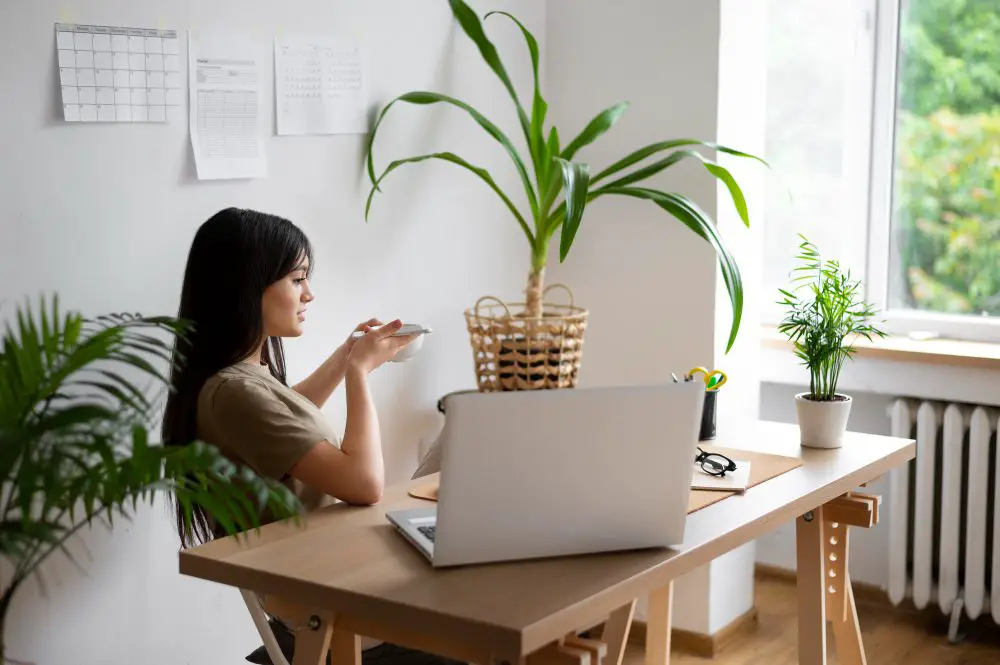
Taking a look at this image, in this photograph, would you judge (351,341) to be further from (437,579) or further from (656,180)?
(656,180)

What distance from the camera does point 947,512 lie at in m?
3.27

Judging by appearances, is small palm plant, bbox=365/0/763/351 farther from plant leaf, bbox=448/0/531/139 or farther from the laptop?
the laptop

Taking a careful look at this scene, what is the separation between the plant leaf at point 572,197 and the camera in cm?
240

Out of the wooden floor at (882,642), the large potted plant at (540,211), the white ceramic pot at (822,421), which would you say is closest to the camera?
the white ceramic pot at (822,421)

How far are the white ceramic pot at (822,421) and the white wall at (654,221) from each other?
589 mm

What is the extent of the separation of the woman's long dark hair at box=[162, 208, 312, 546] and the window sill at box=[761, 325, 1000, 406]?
169cm

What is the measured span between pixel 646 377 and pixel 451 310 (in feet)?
1.94

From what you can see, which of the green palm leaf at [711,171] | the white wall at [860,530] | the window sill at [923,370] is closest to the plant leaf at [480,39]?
the green palm leaf at [711,171]

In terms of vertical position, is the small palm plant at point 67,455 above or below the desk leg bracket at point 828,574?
above

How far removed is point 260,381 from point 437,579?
62 centimetres

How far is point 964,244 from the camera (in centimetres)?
349

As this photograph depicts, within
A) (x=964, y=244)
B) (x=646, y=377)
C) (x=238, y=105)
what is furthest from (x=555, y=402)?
(x=964, y=244)

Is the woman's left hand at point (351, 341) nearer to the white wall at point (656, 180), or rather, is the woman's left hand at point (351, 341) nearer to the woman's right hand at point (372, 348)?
the woman's right hand at point (372, 348)

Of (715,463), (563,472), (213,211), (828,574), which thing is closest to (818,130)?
(828,574)
